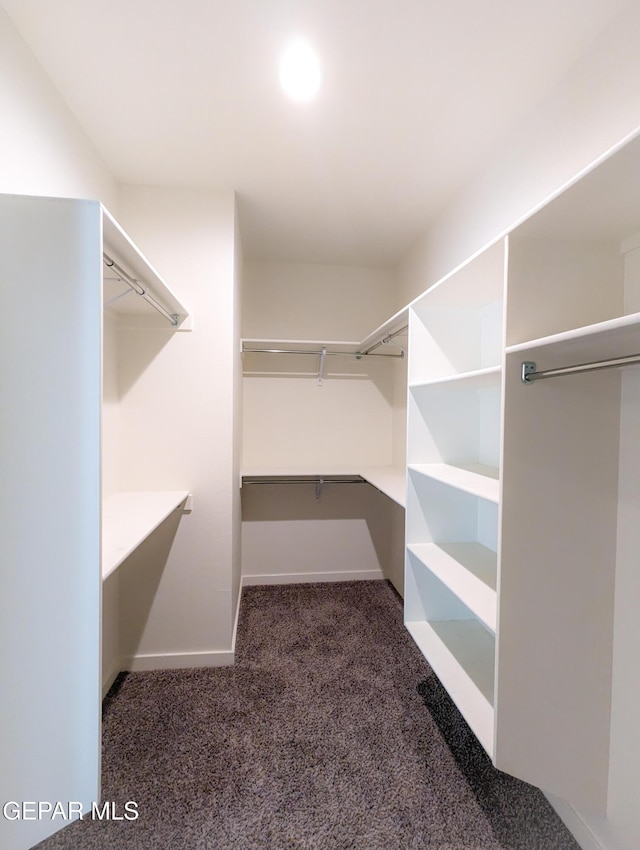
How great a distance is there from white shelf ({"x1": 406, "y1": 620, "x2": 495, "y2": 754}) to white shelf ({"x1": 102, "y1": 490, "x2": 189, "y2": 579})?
1.17 metres

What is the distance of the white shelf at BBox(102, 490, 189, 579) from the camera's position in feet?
3.82

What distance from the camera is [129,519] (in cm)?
155

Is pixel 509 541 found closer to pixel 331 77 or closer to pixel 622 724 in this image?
pixel 622 724

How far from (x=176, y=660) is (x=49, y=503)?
1591mm

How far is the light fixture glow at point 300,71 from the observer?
49.3 inches

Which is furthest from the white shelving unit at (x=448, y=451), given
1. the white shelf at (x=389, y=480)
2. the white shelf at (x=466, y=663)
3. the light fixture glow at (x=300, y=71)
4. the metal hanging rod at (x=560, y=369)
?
the light fixture glow at (x=300, y=71)

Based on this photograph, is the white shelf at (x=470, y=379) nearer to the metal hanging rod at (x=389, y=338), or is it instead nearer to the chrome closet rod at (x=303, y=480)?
the metal hanging rod at (x=389, y=338)

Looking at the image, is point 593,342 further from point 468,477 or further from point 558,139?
point 558,139

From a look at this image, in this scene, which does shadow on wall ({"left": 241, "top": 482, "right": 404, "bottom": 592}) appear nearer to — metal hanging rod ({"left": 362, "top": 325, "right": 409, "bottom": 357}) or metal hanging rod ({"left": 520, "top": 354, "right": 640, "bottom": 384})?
metal hanging rod ({"left": 362, "top": 325, "right": 409, "bottom": 357})

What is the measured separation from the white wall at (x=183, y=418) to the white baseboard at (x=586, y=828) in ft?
5.11

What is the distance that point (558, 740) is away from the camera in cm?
108

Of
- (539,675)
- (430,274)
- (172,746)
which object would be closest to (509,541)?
(539,675)

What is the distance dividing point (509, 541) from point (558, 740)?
62cm

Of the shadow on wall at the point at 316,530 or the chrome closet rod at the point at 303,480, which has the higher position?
the chrome closet rod at the point at 303,480
